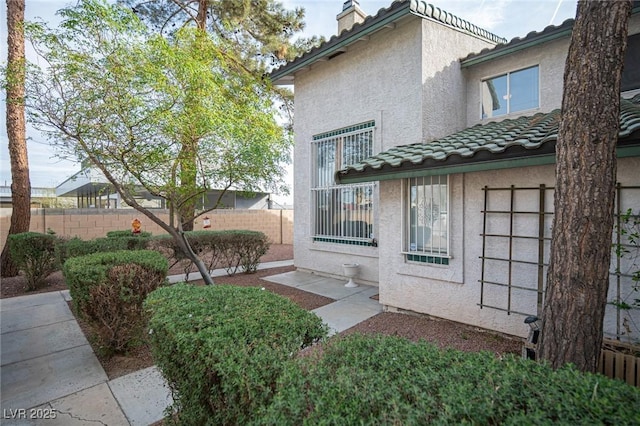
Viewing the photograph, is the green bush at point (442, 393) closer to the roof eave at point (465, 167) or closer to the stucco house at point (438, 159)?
the roof eave at point (465, 167)

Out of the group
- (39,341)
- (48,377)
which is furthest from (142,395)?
(39,341)

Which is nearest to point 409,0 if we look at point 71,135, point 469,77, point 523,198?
point 469,77

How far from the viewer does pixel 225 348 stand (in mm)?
2080

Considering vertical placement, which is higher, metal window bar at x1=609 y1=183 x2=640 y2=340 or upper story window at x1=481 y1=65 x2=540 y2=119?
upper story window at x1=481 y1=65 x2=540 y2=119

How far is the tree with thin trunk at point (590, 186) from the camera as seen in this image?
6.92 ft

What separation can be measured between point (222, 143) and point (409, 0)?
467 centimetres

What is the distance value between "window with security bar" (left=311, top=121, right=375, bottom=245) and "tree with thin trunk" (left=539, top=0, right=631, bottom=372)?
19.3 ft

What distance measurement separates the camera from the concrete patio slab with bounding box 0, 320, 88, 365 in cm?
465

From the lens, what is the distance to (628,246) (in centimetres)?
374

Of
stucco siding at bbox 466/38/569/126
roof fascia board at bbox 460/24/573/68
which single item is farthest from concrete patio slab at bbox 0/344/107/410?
roof fascia board at bbox 460/24/573/68

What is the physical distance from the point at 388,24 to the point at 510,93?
312cm

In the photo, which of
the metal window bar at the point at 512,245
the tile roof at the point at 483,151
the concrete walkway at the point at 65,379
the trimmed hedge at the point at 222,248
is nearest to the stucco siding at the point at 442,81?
the tile roof at the point at 483,151

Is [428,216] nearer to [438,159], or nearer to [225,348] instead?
[438,159]

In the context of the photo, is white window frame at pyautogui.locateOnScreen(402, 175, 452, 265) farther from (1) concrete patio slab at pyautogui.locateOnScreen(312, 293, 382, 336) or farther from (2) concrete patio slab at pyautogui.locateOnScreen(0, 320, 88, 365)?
(2) concrete patio slab at pyautogui.locateOnScreen(0, 320, 88, 365)
